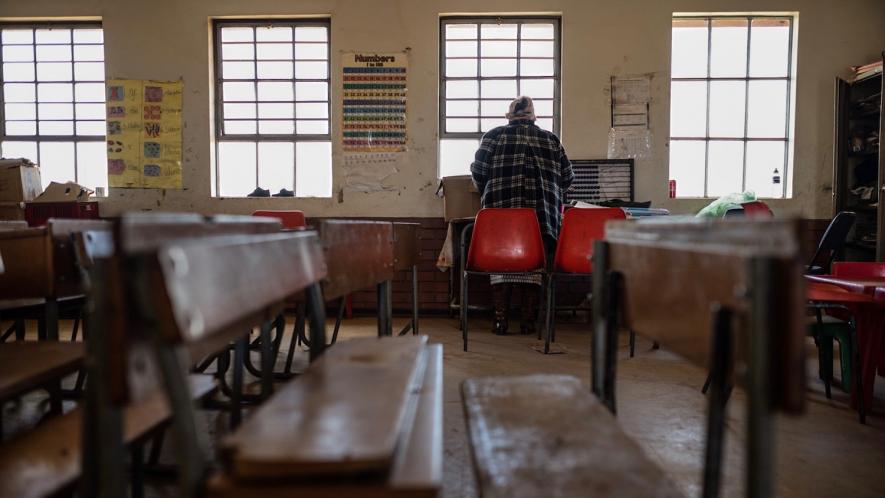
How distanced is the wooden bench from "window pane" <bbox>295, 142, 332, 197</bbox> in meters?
4.00

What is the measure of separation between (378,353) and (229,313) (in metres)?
0.57

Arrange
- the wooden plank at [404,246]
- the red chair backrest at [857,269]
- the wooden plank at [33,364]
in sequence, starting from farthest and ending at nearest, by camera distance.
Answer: the red chair backrest at [857,269]
the wooden plank at [404,246]
the wooden plank at [33,364]

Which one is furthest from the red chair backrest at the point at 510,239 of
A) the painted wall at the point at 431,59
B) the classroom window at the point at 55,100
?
the classroom window at the point at 55,100

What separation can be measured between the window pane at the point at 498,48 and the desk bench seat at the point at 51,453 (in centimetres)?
430

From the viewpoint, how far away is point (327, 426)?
0.82 meters

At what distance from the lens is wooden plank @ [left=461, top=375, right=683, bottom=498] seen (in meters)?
0.78

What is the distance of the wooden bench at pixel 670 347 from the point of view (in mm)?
659

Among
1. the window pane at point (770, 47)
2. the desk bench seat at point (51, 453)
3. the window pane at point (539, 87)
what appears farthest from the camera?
the window pane at point (539, 87)

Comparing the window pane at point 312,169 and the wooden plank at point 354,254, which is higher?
the window pane at point 312,169

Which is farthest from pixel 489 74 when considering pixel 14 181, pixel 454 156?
pixel 14 181

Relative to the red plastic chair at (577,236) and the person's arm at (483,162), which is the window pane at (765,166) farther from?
the person's arm at (483,162)

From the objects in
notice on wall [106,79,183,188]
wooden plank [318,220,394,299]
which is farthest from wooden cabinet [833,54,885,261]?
notice on wall [106,79,183,188]

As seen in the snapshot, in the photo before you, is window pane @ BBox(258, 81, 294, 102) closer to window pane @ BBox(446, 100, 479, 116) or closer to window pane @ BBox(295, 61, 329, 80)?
window pane @ BBox(295, 61, 329, 80)

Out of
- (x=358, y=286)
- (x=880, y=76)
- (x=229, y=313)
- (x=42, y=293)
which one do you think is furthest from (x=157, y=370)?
(x=880, y=76)
